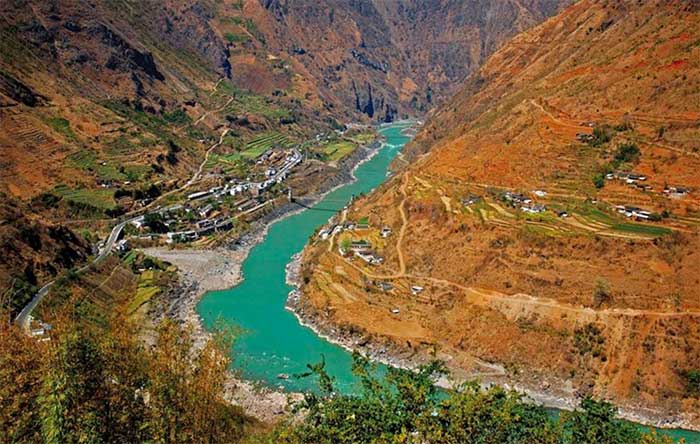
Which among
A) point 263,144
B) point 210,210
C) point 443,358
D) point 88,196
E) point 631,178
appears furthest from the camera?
point 263,144

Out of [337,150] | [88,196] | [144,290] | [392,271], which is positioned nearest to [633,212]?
[392,271]

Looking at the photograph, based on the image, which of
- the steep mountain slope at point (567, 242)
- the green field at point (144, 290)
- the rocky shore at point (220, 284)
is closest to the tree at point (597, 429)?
the steep mountain slope at point (567, 242)

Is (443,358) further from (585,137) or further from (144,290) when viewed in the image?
(144,290)

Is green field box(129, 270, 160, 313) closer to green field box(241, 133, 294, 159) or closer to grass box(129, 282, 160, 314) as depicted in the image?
grass box(129, 282, 160, 314)

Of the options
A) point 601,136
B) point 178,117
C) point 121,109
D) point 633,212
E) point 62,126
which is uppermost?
point 62,126

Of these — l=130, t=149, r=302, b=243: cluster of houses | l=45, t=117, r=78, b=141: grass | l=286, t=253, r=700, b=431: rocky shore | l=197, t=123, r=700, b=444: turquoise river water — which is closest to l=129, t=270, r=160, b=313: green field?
l=197, t=123, r=700, b=444: turquoise river water

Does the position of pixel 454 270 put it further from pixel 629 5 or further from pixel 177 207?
pixel 629 5

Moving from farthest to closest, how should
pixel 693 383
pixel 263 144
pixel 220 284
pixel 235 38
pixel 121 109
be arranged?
pixel 235 38 < pixel 263 144 < pixel 121 109 < pixel 220 284 < pixel 693 383
